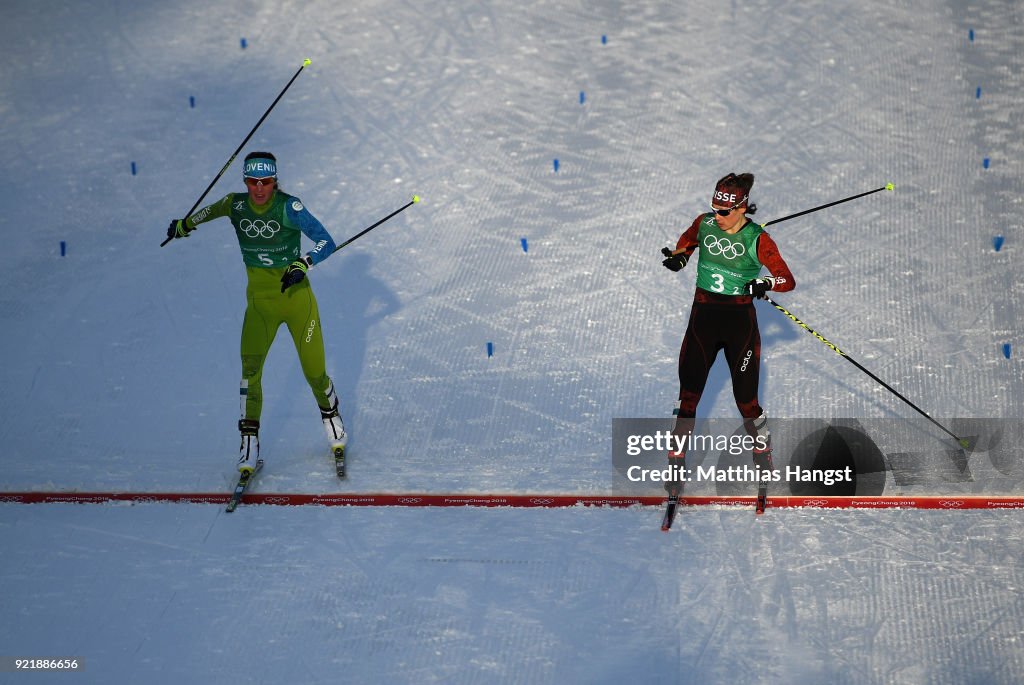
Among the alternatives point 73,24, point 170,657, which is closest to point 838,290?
point 170,657

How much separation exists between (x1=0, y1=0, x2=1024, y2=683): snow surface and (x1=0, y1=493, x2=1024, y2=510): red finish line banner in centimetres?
8

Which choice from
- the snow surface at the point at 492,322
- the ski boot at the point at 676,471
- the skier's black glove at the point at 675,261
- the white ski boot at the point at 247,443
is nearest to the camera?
the snow surface at the point at 492,322

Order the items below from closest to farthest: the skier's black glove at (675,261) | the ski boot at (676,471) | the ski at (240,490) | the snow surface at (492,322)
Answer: the snow surface at (492,322) → the skier's black glove at (675,261) → the ski boot at (676,471) → the ski at (240,490)

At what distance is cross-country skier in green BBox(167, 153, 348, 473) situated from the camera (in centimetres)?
559

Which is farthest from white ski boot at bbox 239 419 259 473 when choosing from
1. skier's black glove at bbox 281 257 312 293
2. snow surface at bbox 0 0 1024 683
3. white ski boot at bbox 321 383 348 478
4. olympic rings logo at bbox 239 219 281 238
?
olympic rings logo at bbox 239 219 281 238

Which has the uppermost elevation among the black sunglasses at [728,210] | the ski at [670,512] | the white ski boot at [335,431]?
the black sunglasses at [728,210]

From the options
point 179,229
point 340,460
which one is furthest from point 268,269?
point 340,460

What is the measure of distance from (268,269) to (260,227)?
19cm

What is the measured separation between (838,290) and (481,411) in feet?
7.09

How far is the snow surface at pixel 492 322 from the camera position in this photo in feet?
16.6

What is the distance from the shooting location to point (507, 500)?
5.82 meters

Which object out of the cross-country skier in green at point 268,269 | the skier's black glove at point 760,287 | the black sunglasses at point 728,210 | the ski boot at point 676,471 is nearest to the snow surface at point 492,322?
the ski boot at point 676,471

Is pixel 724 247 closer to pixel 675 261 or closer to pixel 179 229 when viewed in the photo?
pixel 675 261

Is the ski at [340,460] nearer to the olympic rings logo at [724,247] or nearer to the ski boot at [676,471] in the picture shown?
the ski boot at [676,471]
